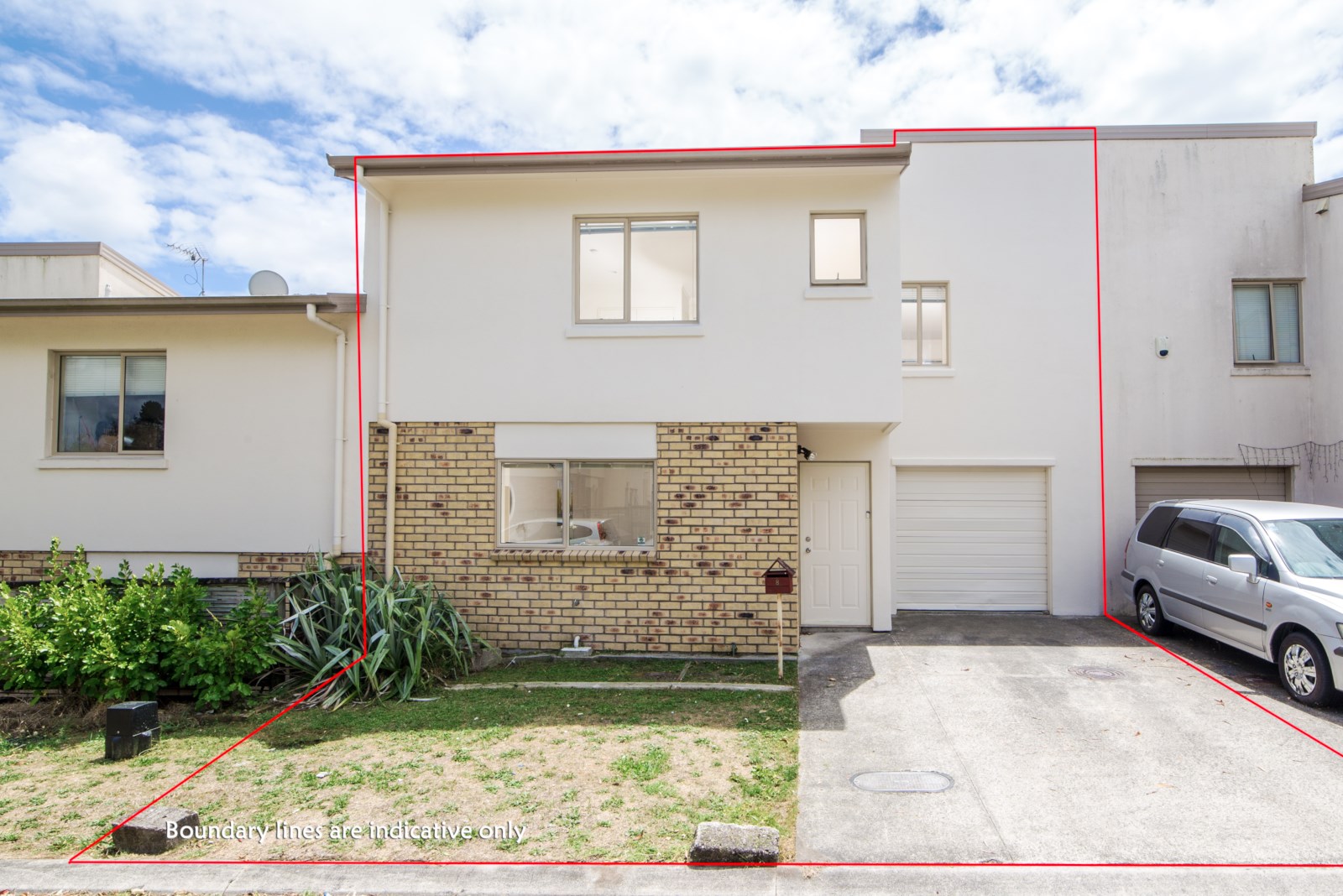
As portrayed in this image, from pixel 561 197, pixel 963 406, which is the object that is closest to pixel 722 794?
pixel 561 197

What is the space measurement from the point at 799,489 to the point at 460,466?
14.0 ft

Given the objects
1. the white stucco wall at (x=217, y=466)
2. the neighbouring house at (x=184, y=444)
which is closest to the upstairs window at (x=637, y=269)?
the neighbouring house at (x=184, y=444)

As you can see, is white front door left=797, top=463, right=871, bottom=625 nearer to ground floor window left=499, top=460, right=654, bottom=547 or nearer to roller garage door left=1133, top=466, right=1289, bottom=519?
ground floor window left=499, top=460, right=654, bottom=547

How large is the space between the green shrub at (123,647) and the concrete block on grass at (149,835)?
2.69m

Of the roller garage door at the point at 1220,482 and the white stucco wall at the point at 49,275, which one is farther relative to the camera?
the white stucco wall at the point at 49,275

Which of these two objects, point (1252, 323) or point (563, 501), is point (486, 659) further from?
point (1252, 323)

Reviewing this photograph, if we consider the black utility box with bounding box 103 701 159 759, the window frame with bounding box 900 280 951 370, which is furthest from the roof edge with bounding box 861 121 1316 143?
the black utility box with bounding box 103 701 159 759

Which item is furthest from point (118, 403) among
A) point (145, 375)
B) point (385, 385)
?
point (385, 385)

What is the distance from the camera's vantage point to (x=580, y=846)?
4512mm

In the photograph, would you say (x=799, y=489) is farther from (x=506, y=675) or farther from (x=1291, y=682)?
(x=1291, y=682)

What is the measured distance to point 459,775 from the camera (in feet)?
18.2

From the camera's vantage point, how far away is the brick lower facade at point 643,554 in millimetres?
8766

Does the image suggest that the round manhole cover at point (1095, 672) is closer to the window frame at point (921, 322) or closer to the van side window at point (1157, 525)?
the van side window at point (1157, 525)

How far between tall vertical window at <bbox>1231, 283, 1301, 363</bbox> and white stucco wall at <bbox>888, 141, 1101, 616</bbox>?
91.1 inches
